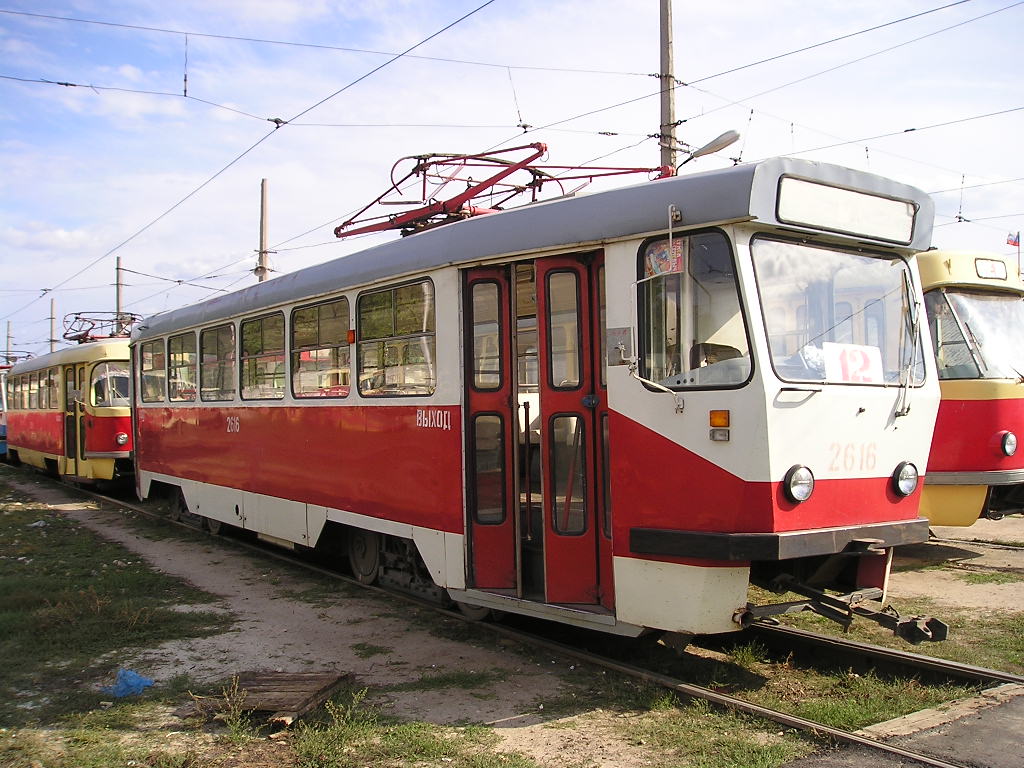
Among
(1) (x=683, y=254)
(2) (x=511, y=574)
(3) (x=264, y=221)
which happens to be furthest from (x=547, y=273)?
(3) (x=264, y=221)

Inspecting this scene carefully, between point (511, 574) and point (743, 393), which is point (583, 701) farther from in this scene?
point (743, 393)

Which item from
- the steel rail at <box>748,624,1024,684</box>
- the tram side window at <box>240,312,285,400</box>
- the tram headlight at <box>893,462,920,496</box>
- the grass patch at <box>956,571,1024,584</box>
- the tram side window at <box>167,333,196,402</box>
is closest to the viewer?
the steel rail at <box>748,624,1024,684</box>

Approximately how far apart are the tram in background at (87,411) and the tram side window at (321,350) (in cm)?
943

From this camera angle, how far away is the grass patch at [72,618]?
5750mm

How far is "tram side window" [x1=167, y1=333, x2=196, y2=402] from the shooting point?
455 inches

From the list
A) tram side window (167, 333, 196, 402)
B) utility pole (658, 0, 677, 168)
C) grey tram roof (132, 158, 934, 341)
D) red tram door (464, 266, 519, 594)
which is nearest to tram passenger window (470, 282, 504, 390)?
red tram door (464, 266, 519, 594)

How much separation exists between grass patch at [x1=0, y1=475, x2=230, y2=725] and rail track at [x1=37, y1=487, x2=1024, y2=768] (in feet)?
8.04

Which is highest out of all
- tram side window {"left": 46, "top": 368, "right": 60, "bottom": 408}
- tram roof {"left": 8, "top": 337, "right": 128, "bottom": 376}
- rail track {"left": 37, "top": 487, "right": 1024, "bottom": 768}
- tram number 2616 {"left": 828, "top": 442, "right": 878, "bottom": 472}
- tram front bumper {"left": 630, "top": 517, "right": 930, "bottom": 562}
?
tram roof {"left": 8, "top": 337, "right": 128, "bottom": 376}

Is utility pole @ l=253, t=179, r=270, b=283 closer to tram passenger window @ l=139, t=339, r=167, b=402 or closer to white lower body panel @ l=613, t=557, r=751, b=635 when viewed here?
tram passenger window @ l=139, t=339, r=167, b=402

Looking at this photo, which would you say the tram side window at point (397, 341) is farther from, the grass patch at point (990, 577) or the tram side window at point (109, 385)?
the tram side window at point (109, 385)

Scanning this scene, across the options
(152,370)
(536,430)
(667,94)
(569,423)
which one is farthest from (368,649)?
(667,94)

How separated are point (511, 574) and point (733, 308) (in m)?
Answer: 2.49

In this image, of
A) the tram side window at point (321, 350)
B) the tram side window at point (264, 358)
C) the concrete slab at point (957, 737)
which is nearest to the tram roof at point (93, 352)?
the tram side window at point (264, 358)

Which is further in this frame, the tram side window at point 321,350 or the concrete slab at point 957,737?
the tram side window at point 321,350
